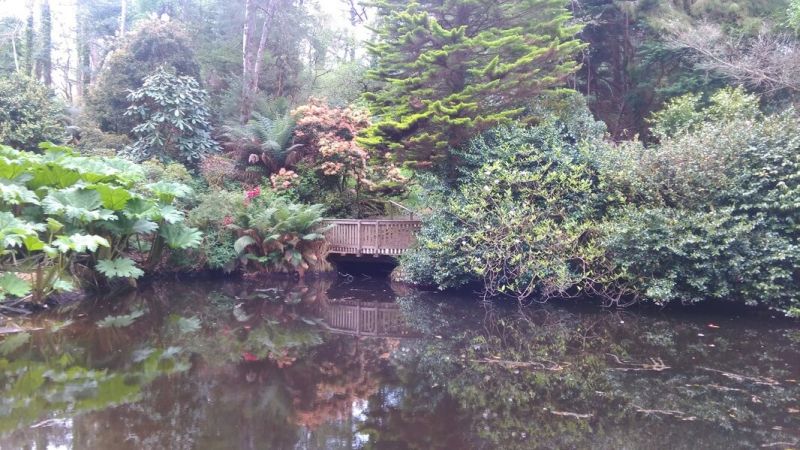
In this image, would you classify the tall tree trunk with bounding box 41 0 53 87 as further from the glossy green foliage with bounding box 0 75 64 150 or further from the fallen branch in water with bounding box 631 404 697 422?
the fallen branch in water with bounding box 631 404 697 422

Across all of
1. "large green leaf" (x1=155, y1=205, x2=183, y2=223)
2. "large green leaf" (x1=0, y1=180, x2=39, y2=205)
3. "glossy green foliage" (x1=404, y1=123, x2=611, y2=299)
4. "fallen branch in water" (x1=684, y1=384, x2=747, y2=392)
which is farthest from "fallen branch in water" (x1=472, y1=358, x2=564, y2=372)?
"large green leaf" (x1=0, y1=180, x2=39, y2=205)

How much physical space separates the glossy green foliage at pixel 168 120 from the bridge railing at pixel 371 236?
18.2 feet

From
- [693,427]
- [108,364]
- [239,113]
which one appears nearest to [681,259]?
[693,427]

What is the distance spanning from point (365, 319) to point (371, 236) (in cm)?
367

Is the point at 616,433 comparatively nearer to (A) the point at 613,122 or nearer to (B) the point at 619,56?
(A) the point at 613,122

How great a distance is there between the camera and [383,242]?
12.1 metres

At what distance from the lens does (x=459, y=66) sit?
36.3 feet

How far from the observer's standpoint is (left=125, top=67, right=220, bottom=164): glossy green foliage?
14.7m

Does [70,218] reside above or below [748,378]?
above

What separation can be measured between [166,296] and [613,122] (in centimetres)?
1451

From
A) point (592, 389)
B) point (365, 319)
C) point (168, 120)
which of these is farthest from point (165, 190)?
point (592, 389)

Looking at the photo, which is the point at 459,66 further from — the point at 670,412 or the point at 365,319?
the point at 670,412

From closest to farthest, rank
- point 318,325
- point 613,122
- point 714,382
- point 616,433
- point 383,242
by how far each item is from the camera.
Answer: point 616,433
point 714,382
point 318,325
point 383,242
point 613,122

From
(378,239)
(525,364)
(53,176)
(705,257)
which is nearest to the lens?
(525,364)
